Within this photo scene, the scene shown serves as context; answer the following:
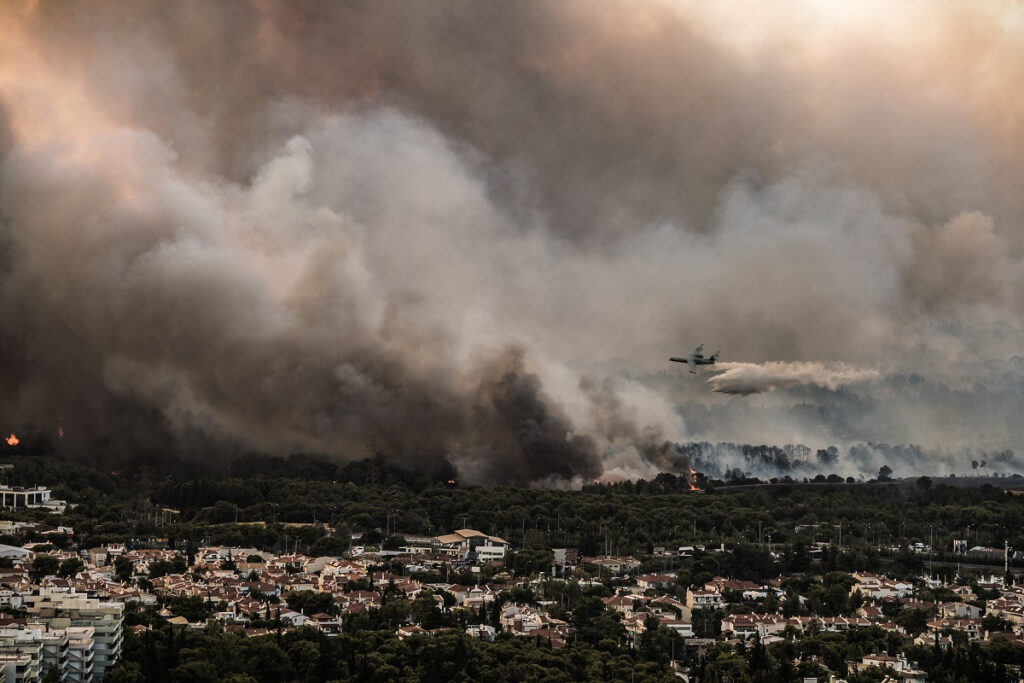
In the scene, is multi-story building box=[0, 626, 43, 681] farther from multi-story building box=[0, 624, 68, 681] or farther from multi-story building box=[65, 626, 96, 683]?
multi-story building box=[65, 626, 96, 683]

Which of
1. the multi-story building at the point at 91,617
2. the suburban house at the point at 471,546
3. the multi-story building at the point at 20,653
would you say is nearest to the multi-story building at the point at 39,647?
the multi-story building at the point at 20,653

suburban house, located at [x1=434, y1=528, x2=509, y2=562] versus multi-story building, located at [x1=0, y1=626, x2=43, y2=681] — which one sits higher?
suburban house, located at [x1=434, y1=528, x2=509, y2=562]

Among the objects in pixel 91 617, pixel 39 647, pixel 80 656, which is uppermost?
pixel 91 617

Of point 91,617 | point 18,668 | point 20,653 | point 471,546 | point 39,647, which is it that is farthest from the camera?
point 471,546

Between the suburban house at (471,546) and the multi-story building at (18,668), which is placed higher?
the suburban house at (471,546)

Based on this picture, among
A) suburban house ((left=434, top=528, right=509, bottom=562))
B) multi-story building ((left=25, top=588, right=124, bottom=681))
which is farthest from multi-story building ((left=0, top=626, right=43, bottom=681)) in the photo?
suburban house ((left=434, top=528, right=509, bottom=562))

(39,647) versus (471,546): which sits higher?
(471,546)

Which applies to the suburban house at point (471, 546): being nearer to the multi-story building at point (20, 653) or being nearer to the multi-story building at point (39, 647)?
the multi-story building at point (39, 647)

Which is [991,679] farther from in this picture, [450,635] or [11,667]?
[11,667]

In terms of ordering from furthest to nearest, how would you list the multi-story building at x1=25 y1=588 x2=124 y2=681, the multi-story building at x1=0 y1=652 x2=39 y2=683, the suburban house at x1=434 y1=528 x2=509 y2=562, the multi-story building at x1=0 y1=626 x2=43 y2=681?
the suburban house at x1=434 y1=528 x2=509 y2=562
the multi-story building at x1=25 y1=588 x2=124 y2=681
the multi-story building at x1=0 y1=626 x2=43 y2=681
the multi-story building at x1=0 y1=652 x2=39 y2=683

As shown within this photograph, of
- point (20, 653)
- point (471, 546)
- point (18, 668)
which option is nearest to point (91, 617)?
point (20, 653)

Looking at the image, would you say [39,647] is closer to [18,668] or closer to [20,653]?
[20,653]

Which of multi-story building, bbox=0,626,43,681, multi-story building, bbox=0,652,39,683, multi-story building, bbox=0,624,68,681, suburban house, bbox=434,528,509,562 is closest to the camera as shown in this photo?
multi-story building, bbox=0,652,39,683
